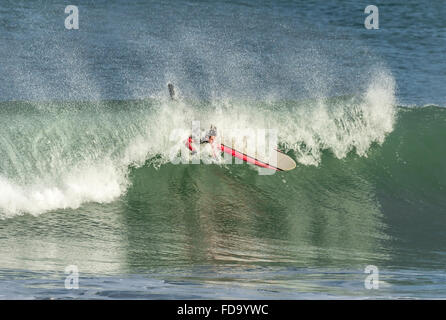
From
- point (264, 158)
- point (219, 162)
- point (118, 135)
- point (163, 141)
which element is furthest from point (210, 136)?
point (118, 135)

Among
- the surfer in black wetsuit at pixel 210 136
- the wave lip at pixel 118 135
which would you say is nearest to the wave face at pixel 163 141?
the wave lip at pixel 118 135

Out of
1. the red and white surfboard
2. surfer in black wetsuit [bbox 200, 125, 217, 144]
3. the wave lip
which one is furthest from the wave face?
surfer in black wetsuit [bbox 200, 125, 217, 144]

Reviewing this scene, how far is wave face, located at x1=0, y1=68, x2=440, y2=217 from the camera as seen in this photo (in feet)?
53.1

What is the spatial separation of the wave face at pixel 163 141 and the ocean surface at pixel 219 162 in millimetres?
49

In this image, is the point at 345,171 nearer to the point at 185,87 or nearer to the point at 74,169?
the point at 74,169

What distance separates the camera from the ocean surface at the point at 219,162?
12625 millimetres

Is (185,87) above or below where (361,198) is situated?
above

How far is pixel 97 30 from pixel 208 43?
3.75 meters

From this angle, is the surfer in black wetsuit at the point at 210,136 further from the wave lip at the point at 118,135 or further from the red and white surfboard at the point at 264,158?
the wave lip at the point at 118,135

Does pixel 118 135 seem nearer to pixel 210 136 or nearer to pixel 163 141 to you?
pixel 163 141

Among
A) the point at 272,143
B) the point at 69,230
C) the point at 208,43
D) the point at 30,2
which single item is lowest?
the point at 69,230

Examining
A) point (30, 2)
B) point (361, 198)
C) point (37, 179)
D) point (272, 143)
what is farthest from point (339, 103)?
point (30, 2)

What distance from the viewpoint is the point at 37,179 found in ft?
53.1

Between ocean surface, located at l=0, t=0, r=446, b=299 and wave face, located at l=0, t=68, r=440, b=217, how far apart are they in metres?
0.05
